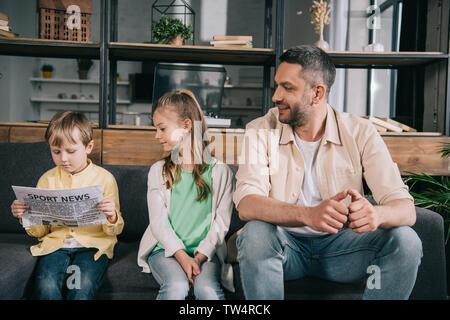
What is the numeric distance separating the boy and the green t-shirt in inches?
7.8

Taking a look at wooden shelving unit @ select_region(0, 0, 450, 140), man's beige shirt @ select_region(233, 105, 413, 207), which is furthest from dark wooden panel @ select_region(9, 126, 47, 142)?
man's beige shirt @ select_region(233, 105, 413, 207)

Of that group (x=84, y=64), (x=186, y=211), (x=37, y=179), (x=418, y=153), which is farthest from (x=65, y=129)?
(x=84, y=64)

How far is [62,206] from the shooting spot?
1244 millimetres

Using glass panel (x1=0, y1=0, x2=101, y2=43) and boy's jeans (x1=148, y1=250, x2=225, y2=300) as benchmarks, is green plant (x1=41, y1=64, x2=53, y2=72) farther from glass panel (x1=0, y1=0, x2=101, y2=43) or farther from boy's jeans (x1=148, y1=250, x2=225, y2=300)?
boy's jeans (x1=148, y1=250, x2=225, y2=300)

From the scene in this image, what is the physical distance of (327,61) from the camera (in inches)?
53.9

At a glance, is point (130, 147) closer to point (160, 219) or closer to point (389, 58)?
point (160, 219)

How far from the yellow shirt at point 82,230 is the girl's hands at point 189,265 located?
28 cm

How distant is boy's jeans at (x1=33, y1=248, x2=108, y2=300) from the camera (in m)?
1.21

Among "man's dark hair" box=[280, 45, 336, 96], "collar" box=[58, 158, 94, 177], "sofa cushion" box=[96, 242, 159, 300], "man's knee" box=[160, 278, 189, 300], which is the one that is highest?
"man's dark hair" box=[280, 45, 336, 96]

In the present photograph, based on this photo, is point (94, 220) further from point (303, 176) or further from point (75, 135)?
point (303, 176)

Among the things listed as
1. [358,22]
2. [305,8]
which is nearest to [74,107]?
[305,8]

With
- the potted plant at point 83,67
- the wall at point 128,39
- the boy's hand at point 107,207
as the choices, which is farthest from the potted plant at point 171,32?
the potted plant at point 83,67

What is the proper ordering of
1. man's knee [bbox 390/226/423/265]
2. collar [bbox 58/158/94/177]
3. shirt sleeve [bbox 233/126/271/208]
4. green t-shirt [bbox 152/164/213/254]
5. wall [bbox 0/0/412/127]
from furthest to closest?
wall [bbox 0/0/412/127] → collar [bbox 58/158/94/177] → green t-shirt [bbox 152/164/213/254] → shirt sleeve [bbox 233/126/271/208] → man's knee [bbox 390/226/423/265]

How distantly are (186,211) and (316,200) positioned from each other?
1.55 ft
